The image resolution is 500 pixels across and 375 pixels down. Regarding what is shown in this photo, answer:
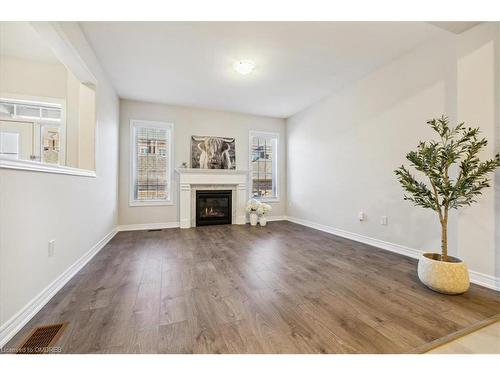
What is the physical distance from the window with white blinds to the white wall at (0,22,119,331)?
321 cm

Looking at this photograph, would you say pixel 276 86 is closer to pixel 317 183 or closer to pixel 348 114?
pixel 348 114

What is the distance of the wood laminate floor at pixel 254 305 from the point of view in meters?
1.27

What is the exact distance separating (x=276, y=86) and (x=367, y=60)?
1.42m

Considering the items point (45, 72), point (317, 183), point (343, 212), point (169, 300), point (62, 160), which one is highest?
point (45, 72)

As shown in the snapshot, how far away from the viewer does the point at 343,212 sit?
3.83 meters

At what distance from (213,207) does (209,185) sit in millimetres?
531

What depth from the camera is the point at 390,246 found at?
9.90 feet

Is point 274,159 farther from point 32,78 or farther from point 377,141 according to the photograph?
point 32,78

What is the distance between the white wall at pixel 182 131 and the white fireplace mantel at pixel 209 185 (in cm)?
22

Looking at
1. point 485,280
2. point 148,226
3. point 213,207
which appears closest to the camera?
point 485,280

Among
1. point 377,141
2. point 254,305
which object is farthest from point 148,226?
Result: point 377,141

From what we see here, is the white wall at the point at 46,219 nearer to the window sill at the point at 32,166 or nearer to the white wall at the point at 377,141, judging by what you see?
the window sill at the point at 32,166
